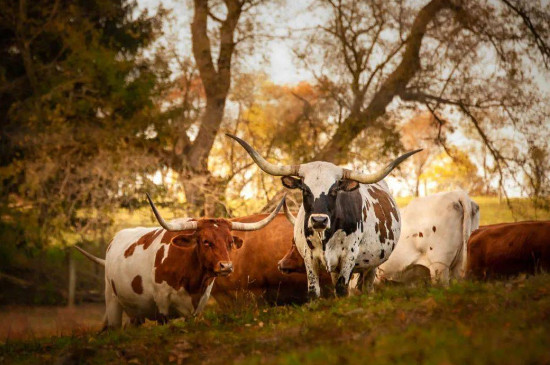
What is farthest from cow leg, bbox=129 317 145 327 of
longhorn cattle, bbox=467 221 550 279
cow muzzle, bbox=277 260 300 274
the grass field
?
longhorn cattle, bbox=467 221 550 279

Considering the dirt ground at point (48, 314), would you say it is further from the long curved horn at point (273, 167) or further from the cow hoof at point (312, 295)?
the cow hoof at point (312, 295)

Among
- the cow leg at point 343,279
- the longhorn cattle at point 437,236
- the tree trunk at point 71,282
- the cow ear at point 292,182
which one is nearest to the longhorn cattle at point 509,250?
→ the longhorn cattle at point 437,236

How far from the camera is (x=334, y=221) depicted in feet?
26.2

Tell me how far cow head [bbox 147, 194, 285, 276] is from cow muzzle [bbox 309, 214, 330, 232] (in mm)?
1135

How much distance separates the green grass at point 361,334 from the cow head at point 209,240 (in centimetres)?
59

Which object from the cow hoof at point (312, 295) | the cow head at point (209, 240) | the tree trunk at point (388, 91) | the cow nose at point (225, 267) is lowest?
the cow hoof at point (312, 295)

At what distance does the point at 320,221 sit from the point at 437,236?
5.16m

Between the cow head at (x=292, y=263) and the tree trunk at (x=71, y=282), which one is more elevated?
the cow head at (x=292, y=263)

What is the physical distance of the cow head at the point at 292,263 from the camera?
29.8 feet

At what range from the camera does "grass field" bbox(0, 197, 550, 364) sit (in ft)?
13.9

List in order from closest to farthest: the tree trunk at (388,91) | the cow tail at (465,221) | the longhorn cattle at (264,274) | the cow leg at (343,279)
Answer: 1. the cow leg at (343,279)
2. the longhorn cattle at (264,274)
3. the cow tail at (465,221)
4. the tree trunk at (388,91)

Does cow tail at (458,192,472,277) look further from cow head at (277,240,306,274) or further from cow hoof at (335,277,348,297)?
cow hoof at (335,277,348,297)

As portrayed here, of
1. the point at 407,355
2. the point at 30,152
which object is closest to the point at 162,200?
the point at 30,152

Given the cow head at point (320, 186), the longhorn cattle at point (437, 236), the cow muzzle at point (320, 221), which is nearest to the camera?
the cow muzzle at point (320, 221)
